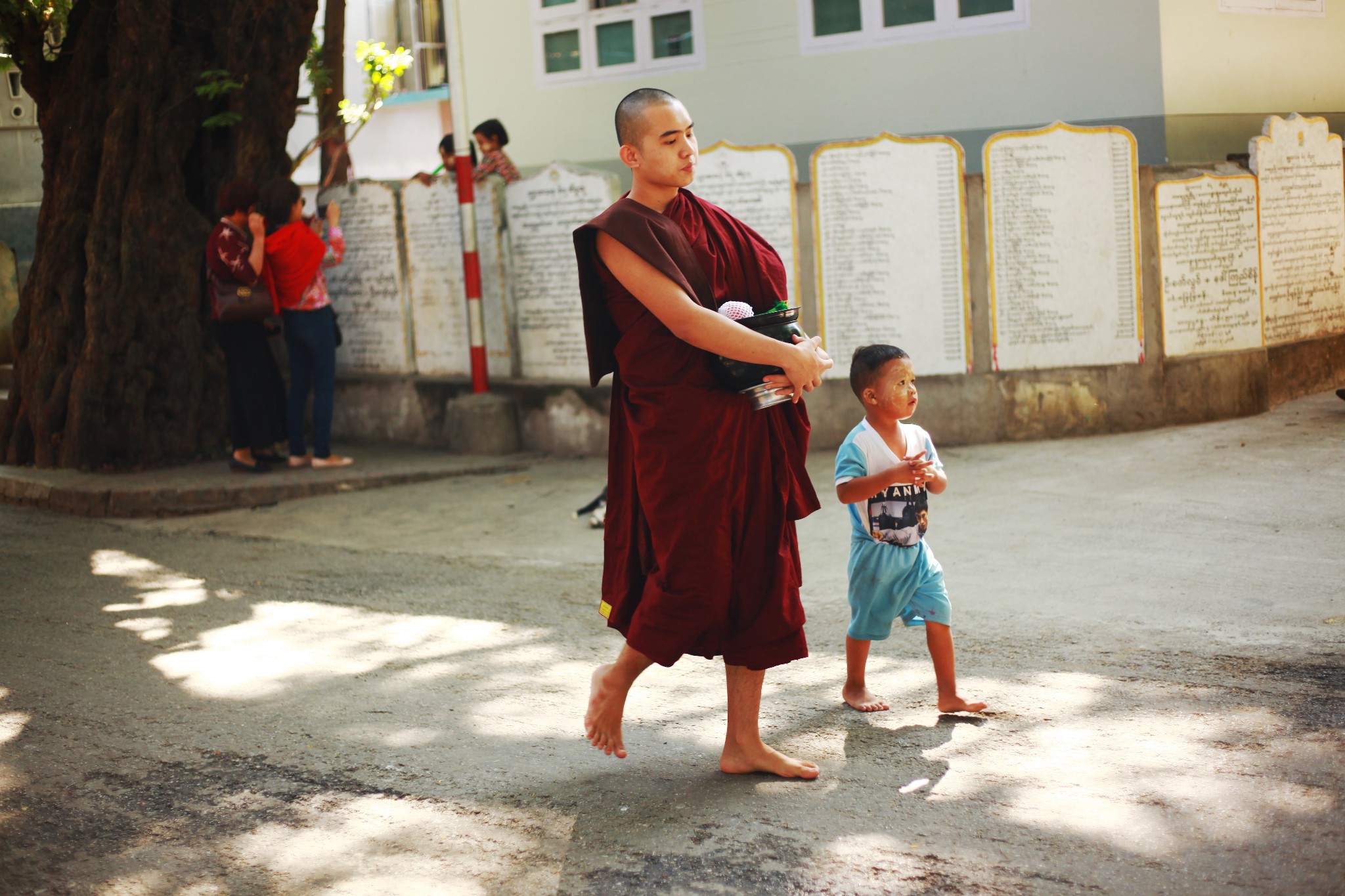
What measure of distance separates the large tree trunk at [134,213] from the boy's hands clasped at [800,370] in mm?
7256

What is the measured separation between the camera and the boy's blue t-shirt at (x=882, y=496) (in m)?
4.02

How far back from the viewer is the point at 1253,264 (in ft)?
28.6

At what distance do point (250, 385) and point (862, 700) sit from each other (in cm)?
607

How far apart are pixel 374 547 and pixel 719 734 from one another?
3.56 metres

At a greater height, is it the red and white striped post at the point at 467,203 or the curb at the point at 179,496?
the red and white striped post at the point at 467,203

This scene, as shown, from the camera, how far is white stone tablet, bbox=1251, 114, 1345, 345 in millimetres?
8836

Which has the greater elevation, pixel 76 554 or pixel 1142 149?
pixel 1142 149

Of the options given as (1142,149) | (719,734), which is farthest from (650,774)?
(1142,149)

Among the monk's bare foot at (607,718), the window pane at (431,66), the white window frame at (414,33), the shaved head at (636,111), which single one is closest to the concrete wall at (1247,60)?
the shaved head at (636,111)

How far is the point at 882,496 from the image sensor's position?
4.05 meters

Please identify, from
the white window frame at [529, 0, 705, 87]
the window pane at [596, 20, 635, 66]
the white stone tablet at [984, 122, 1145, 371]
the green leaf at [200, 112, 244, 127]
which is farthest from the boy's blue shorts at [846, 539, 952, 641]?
the window pane at [596, 20, 635, 66]

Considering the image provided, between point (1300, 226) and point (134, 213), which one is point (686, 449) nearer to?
point (1300, 226)

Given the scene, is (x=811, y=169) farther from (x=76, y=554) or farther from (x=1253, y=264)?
(x=76, y=554)

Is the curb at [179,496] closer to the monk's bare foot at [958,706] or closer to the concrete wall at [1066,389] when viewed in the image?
the concrete wall at [1066,389]
